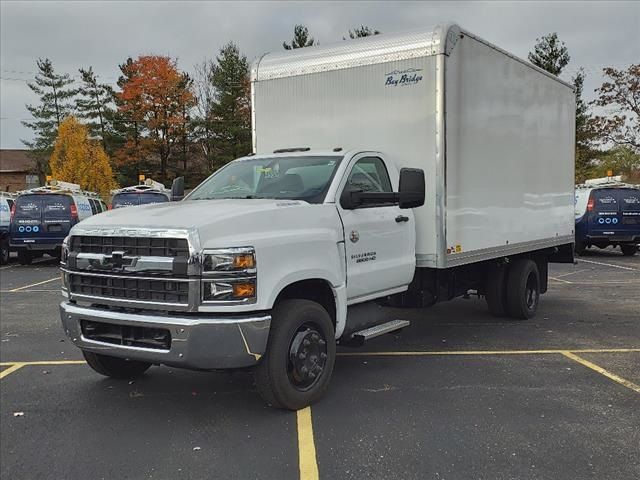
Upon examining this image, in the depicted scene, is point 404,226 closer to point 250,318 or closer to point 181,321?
point 250,318

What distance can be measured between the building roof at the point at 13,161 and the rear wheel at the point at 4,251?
55.6m

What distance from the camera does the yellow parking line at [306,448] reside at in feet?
12.3

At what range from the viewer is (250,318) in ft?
13.8

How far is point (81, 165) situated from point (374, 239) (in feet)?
118

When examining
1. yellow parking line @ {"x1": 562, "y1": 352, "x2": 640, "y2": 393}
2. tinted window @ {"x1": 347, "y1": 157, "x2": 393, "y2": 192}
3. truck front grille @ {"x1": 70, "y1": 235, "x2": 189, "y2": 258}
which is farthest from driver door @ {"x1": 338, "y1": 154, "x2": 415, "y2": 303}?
yellow parking line @ {"x1": 562, "y1": 352, "x2": 640, "y2": 393}

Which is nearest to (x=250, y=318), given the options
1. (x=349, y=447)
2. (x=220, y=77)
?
(x=349, y=447)

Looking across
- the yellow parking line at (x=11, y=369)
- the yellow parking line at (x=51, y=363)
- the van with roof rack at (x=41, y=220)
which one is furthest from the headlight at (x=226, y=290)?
the van with roof rack at (x=41, y=220)

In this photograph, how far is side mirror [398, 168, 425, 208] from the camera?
5102mm

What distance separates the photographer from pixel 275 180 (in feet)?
18.0

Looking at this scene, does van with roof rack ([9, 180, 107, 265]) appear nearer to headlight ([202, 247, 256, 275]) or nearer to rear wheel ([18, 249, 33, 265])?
rear wheel ([18, 249, 33, 265])

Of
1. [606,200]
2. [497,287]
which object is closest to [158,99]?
[606,200]

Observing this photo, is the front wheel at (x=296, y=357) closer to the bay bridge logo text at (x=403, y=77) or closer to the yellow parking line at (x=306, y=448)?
the yellow parking line at (x=306, y=448)

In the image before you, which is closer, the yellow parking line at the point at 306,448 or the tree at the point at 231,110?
the yellow parking line at the point at 306,448

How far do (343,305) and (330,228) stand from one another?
2.16ft
